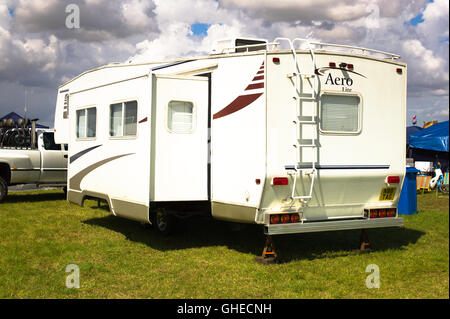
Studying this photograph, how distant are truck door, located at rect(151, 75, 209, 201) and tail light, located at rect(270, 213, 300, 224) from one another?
128cm

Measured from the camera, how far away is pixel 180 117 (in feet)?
23.1

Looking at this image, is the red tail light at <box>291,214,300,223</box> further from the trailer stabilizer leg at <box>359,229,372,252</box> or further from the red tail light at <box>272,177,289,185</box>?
the trailer stabilizer leg at <box>359,229,372,252</box>

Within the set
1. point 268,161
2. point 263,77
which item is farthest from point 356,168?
point 263,77

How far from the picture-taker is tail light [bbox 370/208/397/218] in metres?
6.77

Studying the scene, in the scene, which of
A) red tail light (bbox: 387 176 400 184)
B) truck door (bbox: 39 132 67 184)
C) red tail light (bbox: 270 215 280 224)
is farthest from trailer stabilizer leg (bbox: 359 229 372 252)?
truck door (bbox: 39 132 67 184)

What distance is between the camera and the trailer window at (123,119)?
7305mm

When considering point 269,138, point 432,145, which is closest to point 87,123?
point 269,138

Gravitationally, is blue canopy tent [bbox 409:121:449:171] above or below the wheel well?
above

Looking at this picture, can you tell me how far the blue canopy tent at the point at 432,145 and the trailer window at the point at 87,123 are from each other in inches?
578

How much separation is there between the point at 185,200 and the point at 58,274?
199cm

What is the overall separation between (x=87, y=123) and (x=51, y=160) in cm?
498

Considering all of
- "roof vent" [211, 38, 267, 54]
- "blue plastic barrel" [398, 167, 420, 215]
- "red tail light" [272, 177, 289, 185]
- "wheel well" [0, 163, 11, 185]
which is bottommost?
"blue plastic barrel" [398, 167, 420, 215]

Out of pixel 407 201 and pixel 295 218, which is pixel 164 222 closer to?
pixel 295 218

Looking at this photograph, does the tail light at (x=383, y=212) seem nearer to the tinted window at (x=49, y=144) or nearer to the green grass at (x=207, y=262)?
the green grass at (x=207, y=262)
